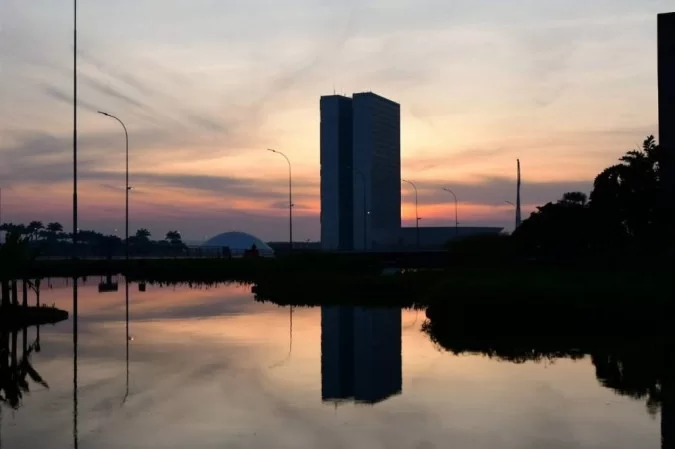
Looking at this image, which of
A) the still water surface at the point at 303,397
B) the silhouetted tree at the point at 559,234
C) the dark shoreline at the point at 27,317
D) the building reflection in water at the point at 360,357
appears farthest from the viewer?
the silhouetted tree at the point at 559,234

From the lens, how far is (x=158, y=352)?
80.9 feet

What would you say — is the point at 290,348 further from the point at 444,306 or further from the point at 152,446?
the point at 152,446

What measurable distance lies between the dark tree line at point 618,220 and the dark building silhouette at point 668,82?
0.78 metres

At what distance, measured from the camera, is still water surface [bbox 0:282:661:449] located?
1404 centimetres

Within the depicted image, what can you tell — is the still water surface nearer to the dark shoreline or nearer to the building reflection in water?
the building reflection in water

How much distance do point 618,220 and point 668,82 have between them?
33.8 ft

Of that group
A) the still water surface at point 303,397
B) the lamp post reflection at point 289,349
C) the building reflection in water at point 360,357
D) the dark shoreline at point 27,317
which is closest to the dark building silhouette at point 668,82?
the building reflection in water at point 360,357

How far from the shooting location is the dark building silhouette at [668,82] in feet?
182

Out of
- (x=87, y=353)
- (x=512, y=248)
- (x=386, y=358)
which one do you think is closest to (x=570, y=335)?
(x=386, y=358)

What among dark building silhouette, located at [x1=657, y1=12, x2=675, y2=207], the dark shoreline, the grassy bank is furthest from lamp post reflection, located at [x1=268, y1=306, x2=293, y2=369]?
dark building silhouette, located at [x1=657, y1=12, x2=675, y2=207]

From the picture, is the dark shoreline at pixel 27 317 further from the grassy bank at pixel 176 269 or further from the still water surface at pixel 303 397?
the grassy bank at pixel 176 269

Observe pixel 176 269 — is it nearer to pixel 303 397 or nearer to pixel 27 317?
pixel 27 317

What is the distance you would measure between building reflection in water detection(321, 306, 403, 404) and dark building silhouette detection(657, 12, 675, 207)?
2822cm

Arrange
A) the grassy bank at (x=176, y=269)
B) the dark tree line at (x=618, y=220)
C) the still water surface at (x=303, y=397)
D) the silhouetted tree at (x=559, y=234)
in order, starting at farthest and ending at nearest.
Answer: the grassy bank at (x=176, y=269) < the silhouetted tree at (x=559, y=234) < the dark tree line at (x=618, y=220) < the still water surface at (x=303, y=397)
